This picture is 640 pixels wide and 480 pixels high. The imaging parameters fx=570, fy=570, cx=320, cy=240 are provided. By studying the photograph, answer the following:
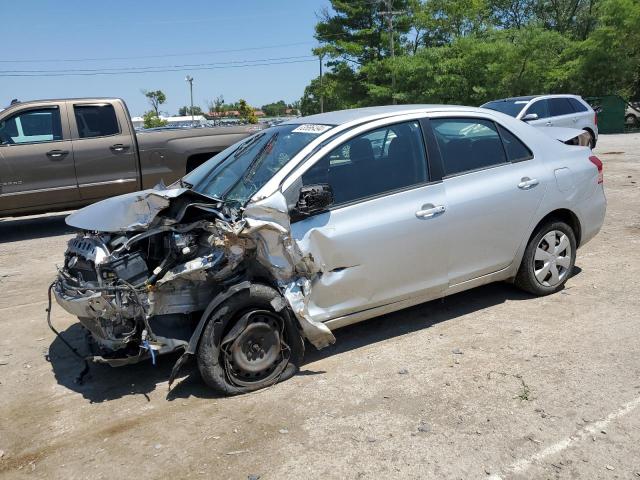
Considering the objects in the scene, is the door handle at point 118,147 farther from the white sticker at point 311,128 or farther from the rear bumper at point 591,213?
the rear bumper at point 591,213

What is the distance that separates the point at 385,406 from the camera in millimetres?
3523

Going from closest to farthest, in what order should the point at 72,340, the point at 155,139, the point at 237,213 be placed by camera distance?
the point at 237,213, the point at 72,340, the point at 155,139

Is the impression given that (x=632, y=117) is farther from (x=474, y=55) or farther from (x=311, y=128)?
(x=311, y=128)

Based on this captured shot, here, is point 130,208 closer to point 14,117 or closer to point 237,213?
point 237,213

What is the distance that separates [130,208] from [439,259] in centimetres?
229

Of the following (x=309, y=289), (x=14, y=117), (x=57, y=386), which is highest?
(x=14, y=117)

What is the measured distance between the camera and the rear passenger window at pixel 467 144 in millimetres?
4559

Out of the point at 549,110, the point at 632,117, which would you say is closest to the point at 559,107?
the point at 549,110

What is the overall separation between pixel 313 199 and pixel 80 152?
6147 millimetres

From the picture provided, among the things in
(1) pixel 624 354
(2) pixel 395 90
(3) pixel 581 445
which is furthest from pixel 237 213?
(2) pixel 395 90

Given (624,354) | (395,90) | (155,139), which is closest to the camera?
(624,354)

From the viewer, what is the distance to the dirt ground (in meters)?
3.00

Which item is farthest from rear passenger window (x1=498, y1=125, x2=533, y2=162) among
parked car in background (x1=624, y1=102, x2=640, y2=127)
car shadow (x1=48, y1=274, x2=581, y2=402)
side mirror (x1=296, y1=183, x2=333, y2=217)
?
parked car in background (x1=624, y1=102, x2=640, y2=127)

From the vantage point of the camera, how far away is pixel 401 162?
4.37 meters
